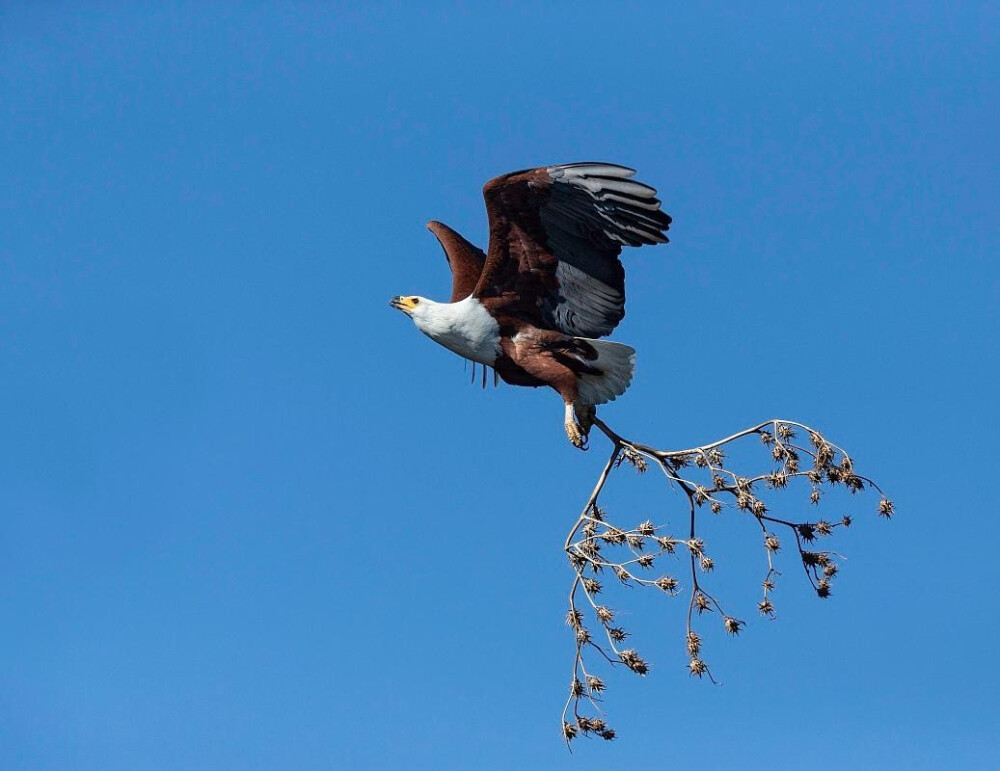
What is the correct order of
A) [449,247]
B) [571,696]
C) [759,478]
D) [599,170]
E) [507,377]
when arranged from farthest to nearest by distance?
[449,247] < [507,377] < [599,170] < [759,478] < [571,696]

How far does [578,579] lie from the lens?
9250mm

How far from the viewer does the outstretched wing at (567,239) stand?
10.7 m

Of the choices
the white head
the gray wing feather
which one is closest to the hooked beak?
the white head

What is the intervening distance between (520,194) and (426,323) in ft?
4.48

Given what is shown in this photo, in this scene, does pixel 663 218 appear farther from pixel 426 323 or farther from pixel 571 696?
pixel 571 696

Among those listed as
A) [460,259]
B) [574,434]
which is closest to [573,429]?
[574,434]

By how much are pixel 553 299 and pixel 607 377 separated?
0.79m

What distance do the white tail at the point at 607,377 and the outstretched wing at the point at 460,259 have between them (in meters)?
1.91

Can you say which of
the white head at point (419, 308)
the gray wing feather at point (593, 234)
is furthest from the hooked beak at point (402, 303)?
the gray wing feather at point (593, 234)

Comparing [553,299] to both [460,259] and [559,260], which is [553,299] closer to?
[559,260]

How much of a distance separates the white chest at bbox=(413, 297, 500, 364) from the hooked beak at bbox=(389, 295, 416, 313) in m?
0.12

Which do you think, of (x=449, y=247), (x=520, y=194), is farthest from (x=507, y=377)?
(x=449, y=247)

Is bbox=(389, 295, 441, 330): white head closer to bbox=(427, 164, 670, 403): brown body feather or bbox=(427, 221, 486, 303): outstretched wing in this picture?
bbox=(427, 164, 670, 403): brown body feather

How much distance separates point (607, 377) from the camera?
Answer: 11.2m
